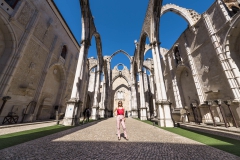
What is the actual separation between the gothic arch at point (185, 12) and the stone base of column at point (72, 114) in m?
14.8

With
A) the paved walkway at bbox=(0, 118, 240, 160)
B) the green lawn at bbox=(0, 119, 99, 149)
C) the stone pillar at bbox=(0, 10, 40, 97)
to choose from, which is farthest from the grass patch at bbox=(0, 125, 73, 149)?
the stone pillar at bbox=(0, 10, 40, 97)

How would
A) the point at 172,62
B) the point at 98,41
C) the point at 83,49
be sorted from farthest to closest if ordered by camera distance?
the point at 98,41 → the point at 172,62 → the point at 83,49

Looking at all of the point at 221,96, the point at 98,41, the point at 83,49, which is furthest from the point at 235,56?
the point at 98,41

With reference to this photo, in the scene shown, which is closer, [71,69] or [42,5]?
[42,5]

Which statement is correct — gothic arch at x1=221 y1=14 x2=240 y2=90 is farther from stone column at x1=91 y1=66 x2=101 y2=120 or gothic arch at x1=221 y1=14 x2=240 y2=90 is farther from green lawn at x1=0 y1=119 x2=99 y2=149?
stone column at x1=91 y1=66 x2=101 y2=120

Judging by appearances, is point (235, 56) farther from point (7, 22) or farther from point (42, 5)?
point (42, 5)

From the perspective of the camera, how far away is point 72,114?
6656mm

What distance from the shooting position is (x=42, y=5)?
10.8 m

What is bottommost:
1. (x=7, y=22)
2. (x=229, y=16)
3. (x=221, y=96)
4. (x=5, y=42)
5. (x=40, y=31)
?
(x=221, y=96)

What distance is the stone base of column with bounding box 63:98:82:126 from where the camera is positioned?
648 centimetres

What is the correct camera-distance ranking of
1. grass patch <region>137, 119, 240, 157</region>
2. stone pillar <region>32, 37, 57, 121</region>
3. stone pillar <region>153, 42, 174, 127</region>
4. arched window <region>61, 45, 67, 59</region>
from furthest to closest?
arched window <region>61, 45, 67, 59</region>
stone pillar <region>32, 37, 57, 121</region>
stone pillar <region>153, 42, 174, 127</region>
grass patch <region>137, 119, 240, 157</region>

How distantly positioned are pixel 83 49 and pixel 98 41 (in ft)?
25.0

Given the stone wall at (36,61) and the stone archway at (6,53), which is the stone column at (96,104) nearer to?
the stone wall at (36,61)

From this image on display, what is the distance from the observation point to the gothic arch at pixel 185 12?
11527 mm
